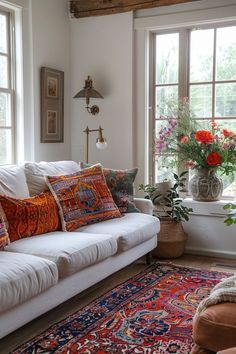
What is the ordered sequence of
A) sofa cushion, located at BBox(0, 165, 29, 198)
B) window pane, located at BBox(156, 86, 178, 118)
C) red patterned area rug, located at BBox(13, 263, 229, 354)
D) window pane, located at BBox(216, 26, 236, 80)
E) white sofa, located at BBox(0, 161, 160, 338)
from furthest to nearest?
1. window pane, located at BBox(156, 86, 178, 118)
2. window pane, located at BBox(216, 26, 236, 80)
3. sofa cushion, located at BBox(0, 165, 29, 198)
4. red patterned area rug, located at BBox(13, 263, 229, 354)
5. white sofa, located at BBox(0, 161, 160, 338)

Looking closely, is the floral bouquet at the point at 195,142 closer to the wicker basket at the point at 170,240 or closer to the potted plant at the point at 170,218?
the potted plant at the point at 170,218

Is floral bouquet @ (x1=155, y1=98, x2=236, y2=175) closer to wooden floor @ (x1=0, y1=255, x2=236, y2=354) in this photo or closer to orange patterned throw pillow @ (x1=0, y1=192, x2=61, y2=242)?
wooden floor @ (x1=0, y1=255, x2=236, y2=354)

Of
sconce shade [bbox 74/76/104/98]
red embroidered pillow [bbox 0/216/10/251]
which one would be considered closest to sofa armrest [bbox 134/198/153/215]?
sconce shade [bbox 74/76/104/98]

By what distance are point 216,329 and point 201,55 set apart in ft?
10.2

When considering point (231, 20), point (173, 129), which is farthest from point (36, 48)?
point (231, 20)

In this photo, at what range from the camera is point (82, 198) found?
11.1 ft

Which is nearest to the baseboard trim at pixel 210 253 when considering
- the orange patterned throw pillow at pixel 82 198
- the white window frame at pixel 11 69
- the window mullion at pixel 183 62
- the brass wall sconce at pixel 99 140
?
the orange patterned throw pillow at pixel 82 198

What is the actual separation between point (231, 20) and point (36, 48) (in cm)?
185

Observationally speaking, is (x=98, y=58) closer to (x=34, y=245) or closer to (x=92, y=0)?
(x=92, y=0)

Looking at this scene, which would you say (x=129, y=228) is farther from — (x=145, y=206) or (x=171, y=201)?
(x=171, y=201)

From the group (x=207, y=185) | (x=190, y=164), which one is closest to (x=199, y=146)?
(x=190, y=164)

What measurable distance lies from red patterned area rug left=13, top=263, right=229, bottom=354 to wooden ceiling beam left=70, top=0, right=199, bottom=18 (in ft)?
8.48

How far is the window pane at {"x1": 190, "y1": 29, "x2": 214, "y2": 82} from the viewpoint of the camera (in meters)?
4.28

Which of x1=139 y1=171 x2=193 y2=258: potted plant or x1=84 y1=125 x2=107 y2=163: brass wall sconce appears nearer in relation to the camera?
x1=139 y1=171 x2=193 y2=258: potted plant
